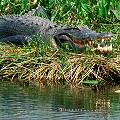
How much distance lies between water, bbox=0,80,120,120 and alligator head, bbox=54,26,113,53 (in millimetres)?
1251

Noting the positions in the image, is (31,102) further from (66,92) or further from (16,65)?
(16,65)

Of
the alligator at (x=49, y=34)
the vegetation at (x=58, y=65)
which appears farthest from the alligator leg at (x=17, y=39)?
the vegetation at (x=58, y=65)

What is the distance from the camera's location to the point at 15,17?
11.4 metres

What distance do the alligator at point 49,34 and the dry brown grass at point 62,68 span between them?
43 centimetres

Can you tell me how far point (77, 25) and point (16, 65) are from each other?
2.71 meters

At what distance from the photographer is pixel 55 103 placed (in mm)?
6945

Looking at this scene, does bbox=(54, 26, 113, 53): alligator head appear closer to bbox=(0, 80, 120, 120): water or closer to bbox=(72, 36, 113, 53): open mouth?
bbox=(72, 36, 113, 53): open mouth

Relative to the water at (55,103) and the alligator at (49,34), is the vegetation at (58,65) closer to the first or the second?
the alligator at (49,34)

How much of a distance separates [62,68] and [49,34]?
6.45ft

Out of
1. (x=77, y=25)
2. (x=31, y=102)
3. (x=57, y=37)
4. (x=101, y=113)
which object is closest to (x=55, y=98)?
(x=31, y=102)

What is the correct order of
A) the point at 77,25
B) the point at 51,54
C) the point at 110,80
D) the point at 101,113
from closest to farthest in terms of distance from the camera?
the point at 101,113, the point at 110,80, the point at 51,54, the point at 77,25

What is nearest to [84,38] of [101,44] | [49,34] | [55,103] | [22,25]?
[101,44]

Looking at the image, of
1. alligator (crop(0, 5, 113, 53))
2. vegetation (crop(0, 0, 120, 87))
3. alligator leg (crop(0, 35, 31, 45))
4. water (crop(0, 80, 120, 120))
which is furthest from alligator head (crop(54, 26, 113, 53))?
water (crop(0, 80, 120, 120))

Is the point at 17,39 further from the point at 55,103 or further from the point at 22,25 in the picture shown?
the point at 55,103
